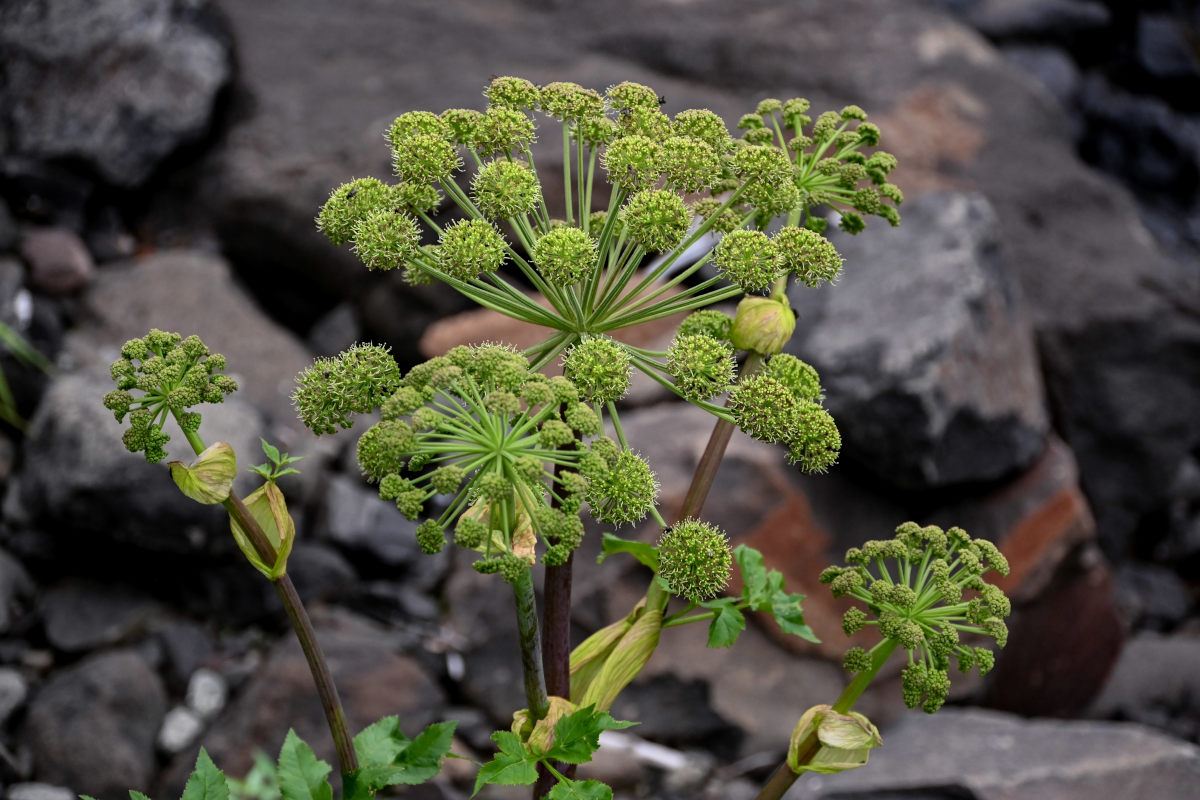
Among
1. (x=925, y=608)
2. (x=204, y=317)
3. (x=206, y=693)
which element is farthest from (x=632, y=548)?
(x=204, y=317)

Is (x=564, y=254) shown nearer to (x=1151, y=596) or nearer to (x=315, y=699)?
(x=315, y=699)

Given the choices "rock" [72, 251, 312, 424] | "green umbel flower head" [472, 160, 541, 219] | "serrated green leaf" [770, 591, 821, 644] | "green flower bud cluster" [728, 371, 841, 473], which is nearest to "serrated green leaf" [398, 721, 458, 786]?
"serrated green leaf" [770, 591, 821, 644]

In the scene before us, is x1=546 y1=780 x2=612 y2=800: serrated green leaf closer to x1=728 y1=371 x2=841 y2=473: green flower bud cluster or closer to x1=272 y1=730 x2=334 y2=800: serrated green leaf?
x1=272 y1=730 x2=334 y2=800: serrated green leaf

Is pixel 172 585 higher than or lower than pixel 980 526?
lower

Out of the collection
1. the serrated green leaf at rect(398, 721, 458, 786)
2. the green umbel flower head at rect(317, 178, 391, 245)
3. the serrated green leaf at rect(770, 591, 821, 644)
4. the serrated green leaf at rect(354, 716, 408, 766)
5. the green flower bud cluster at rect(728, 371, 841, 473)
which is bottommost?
the serrated green leaf at rect(354, 716, 408, 766)

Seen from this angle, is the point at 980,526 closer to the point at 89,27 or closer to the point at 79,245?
the point at 79,245

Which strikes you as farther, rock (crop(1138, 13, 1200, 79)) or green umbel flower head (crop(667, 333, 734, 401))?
rock (crop(1138, 13, 1200, 79))

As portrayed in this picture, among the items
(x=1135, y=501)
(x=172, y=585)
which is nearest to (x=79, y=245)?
(x=172, y=585)
